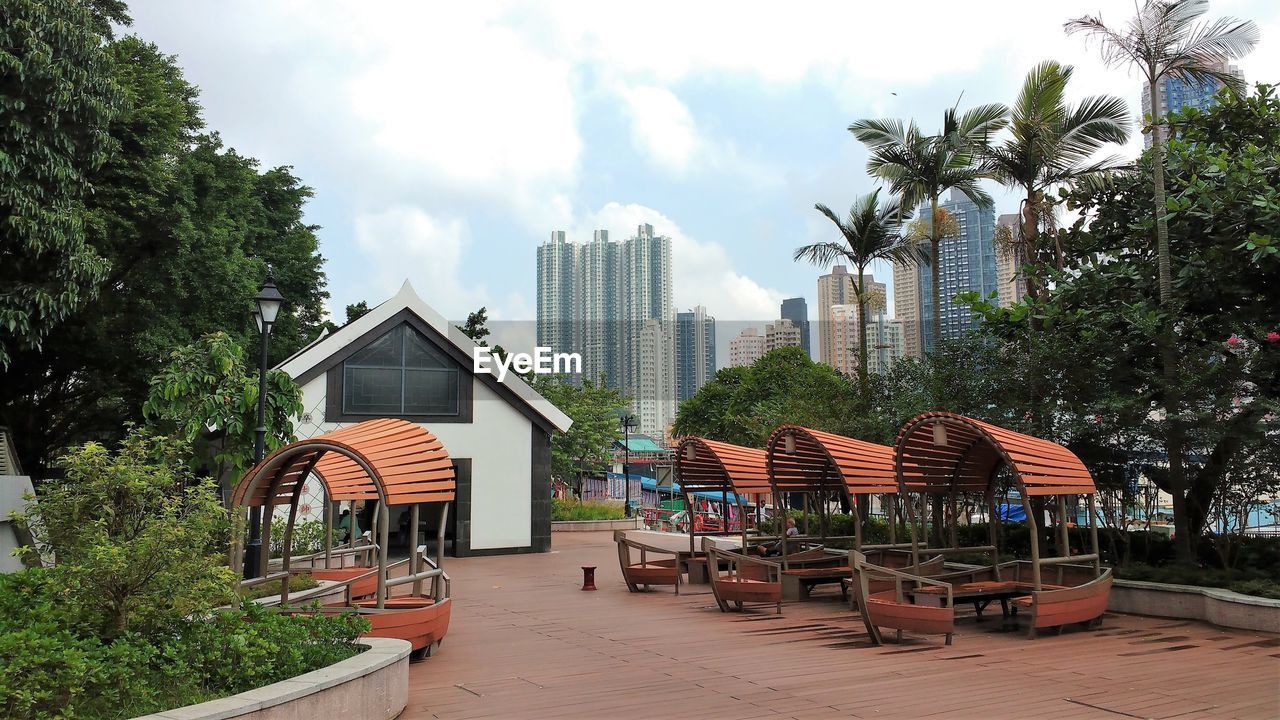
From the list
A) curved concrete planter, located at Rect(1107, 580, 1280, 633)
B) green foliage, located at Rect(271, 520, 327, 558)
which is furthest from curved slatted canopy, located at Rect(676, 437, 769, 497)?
green foliage, located at Rect(271, 520, 327, 558)

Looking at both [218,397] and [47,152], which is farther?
[47,152]

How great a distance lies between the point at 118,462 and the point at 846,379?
701 inches

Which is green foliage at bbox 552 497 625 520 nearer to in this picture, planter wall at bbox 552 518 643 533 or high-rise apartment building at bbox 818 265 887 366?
planter wall at bbox 552 518 643 533

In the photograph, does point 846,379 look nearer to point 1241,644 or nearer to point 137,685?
point 1241,644

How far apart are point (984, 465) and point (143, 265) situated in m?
19.1

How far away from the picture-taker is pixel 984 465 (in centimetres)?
1377

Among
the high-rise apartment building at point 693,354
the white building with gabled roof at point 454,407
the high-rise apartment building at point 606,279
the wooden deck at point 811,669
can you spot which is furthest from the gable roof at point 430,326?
Answer: the high-rise apartment building at point 606,279

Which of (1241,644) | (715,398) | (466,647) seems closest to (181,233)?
(466,647)

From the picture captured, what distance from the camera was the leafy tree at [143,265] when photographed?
66.1ft

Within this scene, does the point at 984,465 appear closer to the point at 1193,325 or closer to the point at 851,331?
the point at 1193,325

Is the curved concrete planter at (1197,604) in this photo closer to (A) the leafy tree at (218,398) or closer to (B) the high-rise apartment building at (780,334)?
(A) the leafy tree at (218,398)

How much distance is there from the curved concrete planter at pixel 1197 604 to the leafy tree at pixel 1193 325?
1443mm

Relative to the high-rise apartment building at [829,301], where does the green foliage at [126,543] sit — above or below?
below

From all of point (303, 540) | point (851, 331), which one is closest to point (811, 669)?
point (303, 540)
